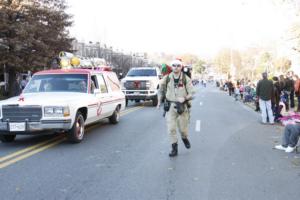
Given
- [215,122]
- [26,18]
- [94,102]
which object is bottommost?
[215,122]

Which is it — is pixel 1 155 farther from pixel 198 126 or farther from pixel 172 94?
pixel 198 126

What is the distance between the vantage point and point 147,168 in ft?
22.1

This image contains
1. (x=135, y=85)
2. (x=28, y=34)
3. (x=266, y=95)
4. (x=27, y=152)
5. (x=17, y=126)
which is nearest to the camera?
(x=27, y=152)

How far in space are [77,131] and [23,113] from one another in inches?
50.1

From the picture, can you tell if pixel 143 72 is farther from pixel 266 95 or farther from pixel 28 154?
pixel 28 154

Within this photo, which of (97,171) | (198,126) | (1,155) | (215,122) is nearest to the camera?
(97,171)

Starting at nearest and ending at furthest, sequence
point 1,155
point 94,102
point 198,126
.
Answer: point 1,155 < point 94,102 < point 198,126

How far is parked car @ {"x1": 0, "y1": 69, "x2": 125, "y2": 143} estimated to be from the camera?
848 centimetres

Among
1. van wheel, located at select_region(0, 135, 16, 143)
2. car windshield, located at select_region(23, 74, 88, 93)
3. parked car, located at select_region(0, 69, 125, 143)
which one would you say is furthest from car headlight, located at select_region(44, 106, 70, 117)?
car windshield, located at select_region(23, 74, 88, 93)

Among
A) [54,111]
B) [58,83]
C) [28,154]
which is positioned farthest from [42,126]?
[58,83]

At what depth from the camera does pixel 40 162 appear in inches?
282

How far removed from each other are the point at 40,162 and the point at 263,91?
29.1 feet

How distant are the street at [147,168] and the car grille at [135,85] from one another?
415 inches

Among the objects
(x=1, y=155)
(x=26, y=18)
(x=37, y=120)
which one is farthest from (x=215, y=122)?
(x=26, y=18)
